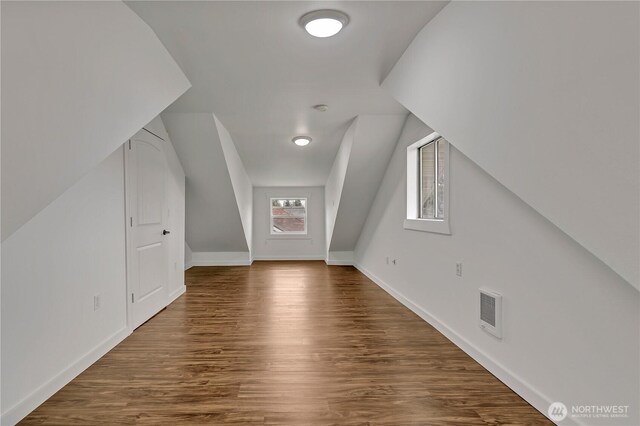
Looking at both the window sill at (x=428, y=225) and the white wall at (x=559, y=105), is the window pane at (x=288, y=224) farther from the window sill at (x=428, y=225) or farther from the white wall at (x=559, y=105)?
the white wall at (x=559, y=105)

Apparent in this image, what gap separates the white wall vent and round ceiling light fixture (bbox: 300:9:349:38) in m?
2.11

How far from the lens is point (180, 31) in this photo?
2.24 meters

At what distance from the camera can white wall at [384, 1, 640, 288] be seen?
1165 millimetres

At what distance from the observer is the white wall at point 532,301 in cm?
151

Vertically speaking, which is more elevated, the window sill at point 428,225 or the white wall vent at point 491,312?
the window sill at point 428,225

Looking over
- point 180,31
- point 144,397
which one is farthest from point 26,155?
point 144,397

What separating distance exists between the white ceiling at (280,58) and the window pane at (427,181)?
611 millimetres

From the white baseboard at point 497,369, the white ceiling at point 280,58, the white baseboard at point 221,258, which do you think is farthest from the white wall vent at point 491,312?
the white baseboard at point 221,258

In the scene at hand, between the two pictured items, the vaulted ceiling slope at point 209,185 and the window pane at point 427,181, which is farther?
the vaulted ceiling slope at point 209,185

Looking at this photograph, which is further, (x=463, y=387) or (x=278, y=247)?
(x=278, y=247)

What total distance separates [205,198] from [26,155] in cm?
419

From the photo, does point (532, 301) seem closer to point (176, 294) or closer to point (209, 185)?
point (176, 294)

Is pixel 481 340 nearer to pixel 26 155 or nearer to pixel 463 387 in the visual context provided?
pixel 463 387

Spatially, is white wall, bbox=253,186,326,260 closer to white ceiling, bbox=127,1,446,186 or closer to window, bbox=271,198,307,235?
window, bbox=271,198,307,235
